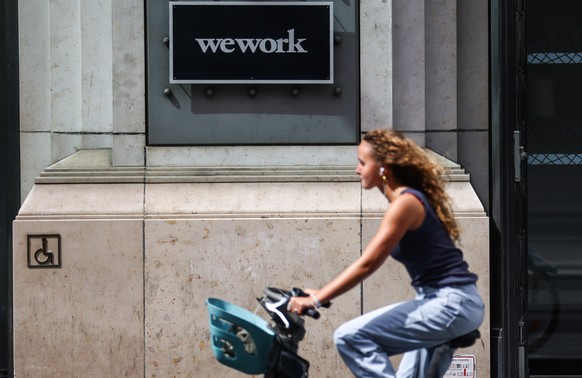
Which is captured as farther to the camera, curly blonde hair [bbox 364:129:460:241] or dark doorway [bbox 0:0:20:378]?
dark doorway [bbox 0:0:20:378]

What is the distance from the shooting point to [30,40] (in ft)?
31.1

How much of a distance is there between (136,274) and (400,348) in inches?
129

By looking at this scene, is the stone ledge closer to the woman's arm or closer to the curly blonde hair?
the curly blonde hair

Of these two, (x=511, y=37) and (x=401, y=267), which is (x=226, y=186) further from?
(x=511, y=37)

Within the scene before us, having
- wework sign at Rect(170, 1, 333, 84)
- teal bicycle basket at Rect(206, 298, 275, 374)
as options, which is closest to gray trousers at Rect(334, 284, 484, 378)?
teal bicycle basket at Rect(206, 298, 275, 374)

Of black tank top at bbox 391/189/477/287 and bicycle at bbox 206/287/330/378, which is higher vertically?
black tank top at bbox 391/189/477/287

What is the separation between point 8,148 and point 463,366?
3.91 meters

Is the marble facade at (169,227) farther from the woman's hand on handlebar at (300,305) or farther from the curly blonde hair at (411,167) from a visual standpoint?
the woman's hand on handlebar at (300,305)

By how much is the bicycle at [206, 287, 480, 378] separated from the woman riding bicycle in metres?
0.19

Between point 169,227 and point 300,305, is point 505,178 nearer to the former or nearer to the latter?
point 169,227

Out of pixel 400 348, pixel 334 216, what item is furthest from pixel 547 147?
pixel 400 348

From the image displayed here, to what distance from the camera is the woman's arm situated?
5965 millimetres

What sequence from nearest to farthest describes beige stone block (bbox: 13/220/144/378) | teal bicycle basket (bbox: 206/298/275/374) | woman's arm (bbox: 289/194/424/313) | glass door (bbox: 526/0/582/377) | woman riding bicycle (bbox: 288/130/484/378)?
teal bicycle basket (bbox: 206/298/275/374)
woman's arm (bbox: 289/194/424/313)
woman riding bicycle (bbox: 288/130/484/378)
beige stone block (bbox: 13/220/144/378)
glass door (bbox: 526/0/582/377)

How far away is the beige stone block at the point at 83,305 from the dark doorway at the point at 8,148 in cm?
58
